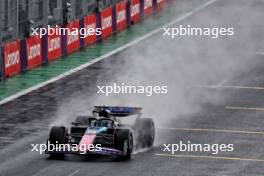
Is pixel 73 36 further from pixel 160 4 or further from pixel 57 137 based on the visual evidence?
pixel 57 137

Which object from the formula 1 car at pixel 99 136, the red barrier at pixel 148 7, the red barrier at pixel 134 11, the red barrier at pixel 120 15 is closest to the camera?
the formula 1 car at pixel 99 136

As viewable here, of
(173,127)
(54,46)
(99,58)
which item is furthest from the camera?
(99,58)

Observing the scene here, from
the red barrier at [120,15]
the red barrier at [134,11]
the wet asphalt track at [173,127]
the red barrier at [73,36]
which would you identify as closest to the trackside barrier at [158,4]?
the red barrier at [134,11]

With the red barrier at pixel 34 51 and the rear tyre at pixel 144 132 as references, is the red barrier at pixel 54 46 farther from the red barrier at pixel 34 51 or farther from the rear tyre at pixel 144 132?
the rear tyre at pixel 144 132

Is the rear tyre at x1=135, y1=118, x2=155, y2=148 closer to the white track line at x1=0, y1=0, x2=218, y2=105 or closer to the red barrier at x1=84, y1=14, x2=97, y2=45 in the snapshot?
the white track line at x1=0, y1=0, x2=218, y2=105

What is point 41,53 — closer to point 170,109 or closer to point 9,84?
point 9,84

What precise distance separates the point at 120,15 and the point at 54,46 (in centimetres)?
956

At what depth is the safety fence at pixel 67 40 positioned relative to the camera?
52.3m

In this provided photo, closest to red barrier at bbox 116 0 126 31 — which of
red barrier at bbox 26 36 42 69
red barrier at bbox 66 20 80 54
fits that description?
red barrier at bbox 66 20 80 54

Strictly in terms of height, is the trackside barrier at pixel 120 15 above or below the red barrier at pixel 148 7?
below

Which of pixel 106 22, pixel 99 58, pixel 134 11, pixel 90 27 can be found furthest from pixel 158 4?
pixel 99 58

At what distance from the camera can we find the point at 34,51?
179 ft

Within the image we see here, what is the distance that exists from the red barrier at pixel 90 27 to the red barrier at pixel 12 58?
7.79 metres

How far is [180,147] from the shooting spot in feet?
130
